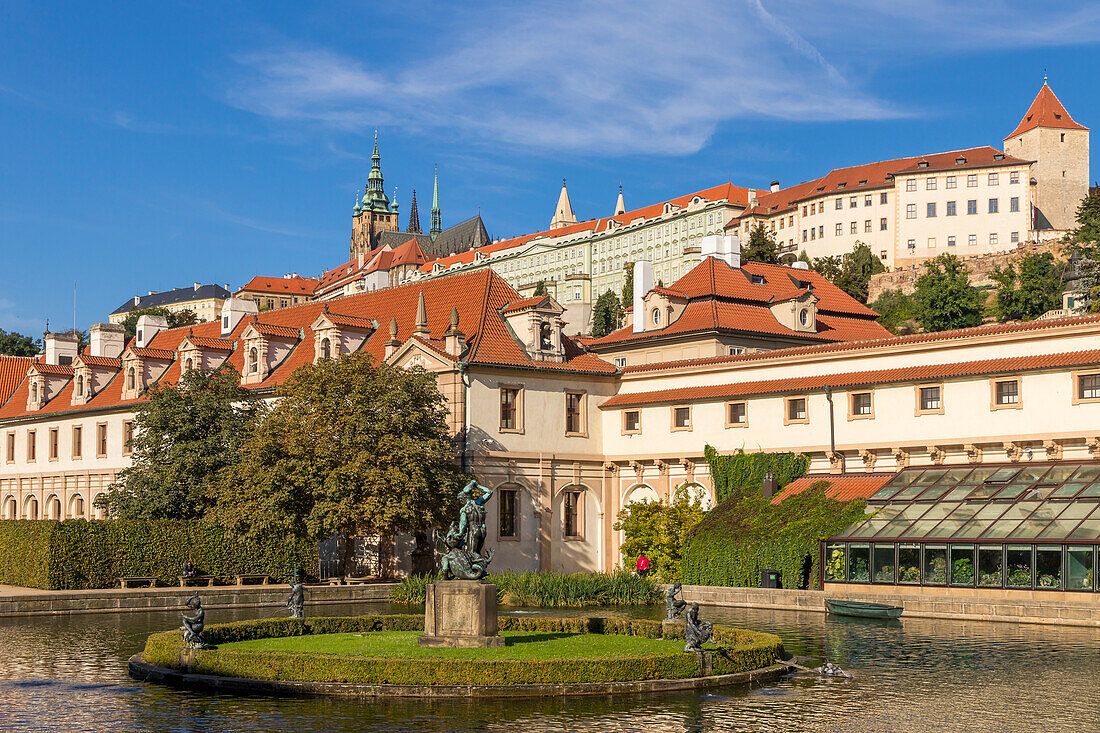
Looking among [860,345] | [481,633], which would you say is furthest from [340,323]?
[481,633]

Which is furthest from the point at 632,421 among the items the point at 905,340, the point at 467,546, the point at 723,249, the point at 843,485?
the point at 467,546

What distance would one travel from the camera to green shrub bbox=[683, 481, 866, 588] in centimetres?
4728

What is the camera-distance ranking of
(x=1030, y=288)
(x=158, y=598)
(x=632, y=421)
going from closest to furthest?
1. (x=158, y=598)
2. (x=632, y=421)
3. (x=1030, y=288)

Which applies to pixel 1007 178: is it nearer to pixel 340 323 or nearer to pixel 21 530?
pixel 340 323

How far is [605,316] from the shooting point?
16625 centimetres

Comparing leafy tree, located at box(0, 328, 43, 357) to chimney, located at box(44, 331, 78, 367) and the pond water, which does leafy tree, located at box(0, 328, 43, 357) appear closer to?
chimney, located at box(44, 331, 78, 367)

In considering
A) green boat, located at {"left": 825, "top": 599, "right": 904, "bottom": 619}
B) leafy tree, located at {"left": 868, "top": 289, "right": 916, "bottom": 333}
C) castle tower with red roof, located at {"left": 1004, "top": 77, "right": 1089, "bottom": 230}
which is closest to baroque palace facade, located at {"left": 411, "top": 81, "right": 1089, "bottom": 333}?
castle tower with red roof, located at {"left": 1004, "top": 77, "right": 1089, "bottom": 230}

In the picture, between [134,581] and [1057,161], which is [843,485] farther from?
[1057,161]

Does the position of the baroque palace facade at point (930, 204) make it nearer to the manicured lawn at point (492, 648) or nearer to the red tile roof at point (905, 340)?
the red tile roof at point (905, 340)

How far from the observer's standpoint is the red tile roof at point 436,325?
189ft

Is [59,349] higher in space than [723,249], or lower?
lower

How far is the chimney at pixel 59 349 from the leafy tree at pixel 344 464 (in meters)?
47.3

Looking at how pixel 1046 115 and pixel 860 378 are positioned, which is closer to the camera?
pixel 860 378

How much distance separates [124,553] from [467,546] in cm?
2625
